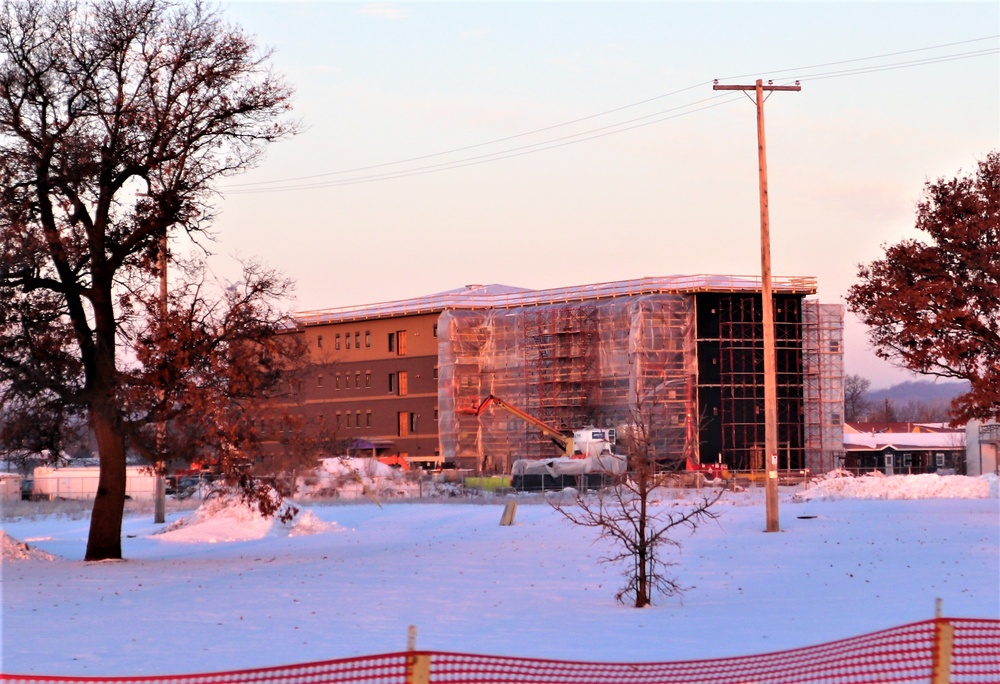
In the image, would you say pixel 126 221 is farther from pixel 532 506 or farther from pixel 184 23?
pixel 532 506

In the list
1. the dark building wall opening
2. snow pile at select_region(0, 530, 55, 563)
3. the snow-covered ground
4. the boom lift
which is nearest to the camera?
the snow-covered ground

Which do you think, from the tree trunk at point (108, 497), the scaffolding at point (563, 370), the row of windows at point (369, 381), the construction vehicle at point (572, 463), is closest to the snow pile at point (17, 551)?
the tree trunk at point (108, 497)

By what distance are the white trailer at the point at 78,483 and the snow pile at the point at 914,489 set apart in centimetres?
3873

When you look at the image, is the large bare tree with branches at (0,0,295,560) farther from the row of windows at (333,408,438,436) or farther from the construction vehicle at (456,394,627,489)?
the row of windows at (333,408,438,436)

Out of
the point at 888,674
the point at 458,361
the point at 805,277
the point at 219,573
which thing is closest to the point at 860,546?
the point at 219,573

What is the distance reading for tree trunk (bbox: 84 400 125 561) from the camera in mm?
29797

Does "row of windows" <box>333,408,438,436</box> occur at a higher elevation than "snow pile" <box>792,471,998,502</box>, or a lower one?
higher

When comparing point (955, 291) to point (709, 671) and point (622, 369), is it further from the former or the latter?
point (622, 369)

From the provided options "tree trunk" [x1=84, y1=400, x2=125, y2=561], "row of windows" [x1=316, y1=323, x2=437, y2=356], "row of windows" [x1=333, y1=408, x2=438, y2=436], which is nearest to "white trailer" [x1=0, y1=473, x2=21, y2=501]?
"row of windows" [x1=333, y1=408, x2=438, y2=436]

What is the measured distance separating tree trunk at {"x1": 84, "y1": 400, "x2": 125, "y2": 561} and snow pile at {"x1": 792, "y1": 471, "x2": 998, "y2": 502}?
2699 cm

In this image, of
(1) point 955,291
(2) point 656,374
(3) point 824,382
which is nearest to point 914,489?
(1) point 955,291

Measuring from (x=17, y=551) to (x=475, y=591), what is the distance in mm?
13444

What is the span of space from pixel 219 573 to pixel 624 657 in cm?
1525

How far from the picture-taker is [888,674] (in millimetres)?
12258
